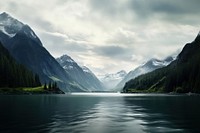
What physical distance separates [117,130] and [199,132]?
37.9 ft

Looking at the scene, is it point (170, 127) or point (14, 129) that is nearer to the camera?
point (14, 129)

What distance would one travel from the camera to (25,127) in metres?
43.6

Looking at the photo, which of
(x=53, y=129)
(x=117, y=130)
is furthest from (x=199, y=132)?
(x=53, y=129)

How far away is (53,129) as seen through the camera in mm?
42156

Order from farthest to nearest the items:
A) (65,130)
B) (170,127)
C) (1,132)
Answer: (170,127)
(65,130)
(1,132)

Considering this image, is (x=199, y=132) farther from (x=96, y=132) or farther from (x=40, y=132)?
(x=40, y=132)

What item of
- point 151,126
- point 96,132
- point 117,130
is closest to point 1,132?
point 96,132

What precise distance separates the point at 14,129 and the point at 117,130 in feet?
48.8

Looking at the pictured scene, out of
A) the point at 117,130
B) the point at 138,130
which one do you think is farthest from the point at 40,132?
the point at 138,130

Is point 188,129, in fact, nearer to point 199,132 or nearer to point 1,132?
point 199,132

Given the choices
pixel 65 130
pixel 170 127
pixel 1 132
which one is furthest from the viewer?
pixel 170 127

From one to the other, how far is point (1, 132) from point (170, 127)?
2549cm

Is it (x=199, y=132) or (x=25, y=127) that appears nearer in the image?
(x=199, y=132)

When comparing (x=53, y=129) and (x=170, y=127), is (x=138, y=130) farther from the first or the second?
(x=53, y=129)
